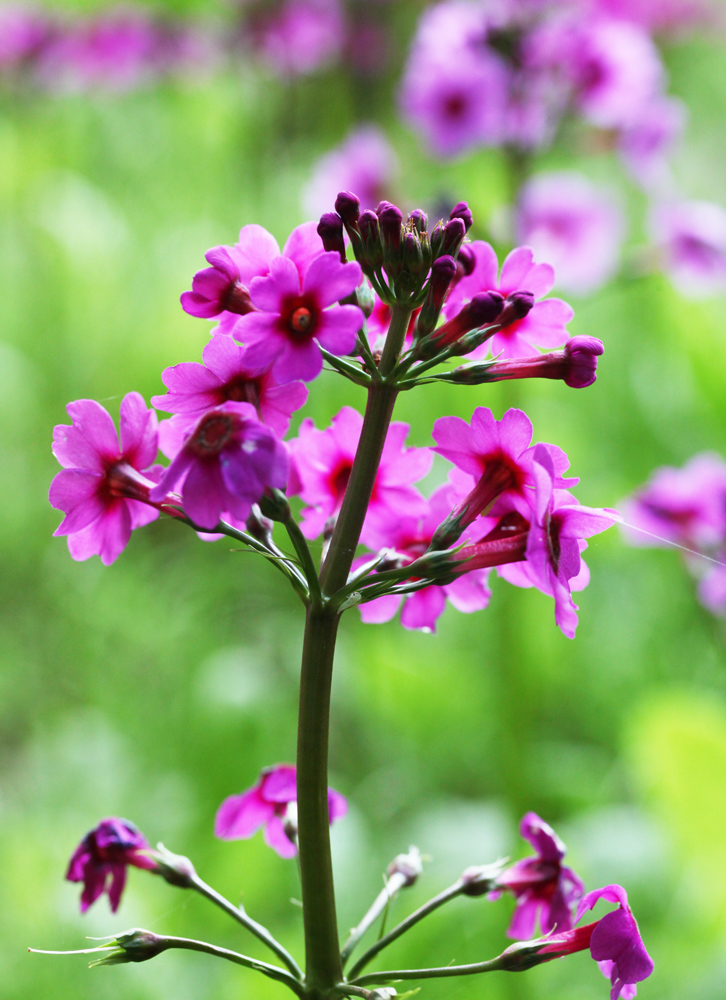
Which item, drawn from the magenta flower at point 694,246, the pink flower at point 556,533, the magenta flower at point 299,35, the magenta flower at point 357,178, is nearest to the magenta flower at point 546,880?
the pink flower at point 556,533

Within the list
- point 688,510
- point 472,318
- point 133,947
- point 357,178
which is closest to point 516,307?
point 472,318

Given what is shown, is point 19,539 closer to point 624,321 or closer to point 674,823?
point 674,823

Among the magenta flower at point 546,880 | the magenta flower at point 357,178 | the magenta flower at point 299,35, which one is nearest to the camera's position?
the magenta flower at point 546,880

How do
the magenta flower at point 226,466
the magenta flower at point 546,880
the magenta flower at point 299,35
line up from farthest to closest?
the magenta flower at point 299,35 < the magenta flower at point 546,880 < the magenta flower at point 226,466

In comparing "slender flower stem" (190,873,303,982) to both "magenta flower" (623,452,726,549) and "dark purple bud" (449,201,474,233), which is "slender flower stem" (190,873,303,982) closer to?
"dark purple bud" (449,201,474,233)

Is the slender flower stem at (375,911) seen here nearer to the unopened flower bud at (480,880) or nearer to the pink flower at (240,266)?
the unopened flower bud at (480,880)

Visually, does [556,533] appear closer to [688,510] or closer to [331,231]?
[331,231]

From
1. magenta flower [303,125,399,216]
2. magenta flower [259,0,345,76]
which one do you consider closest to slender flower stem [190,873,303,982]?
magenta flower [303,125,399,216]
